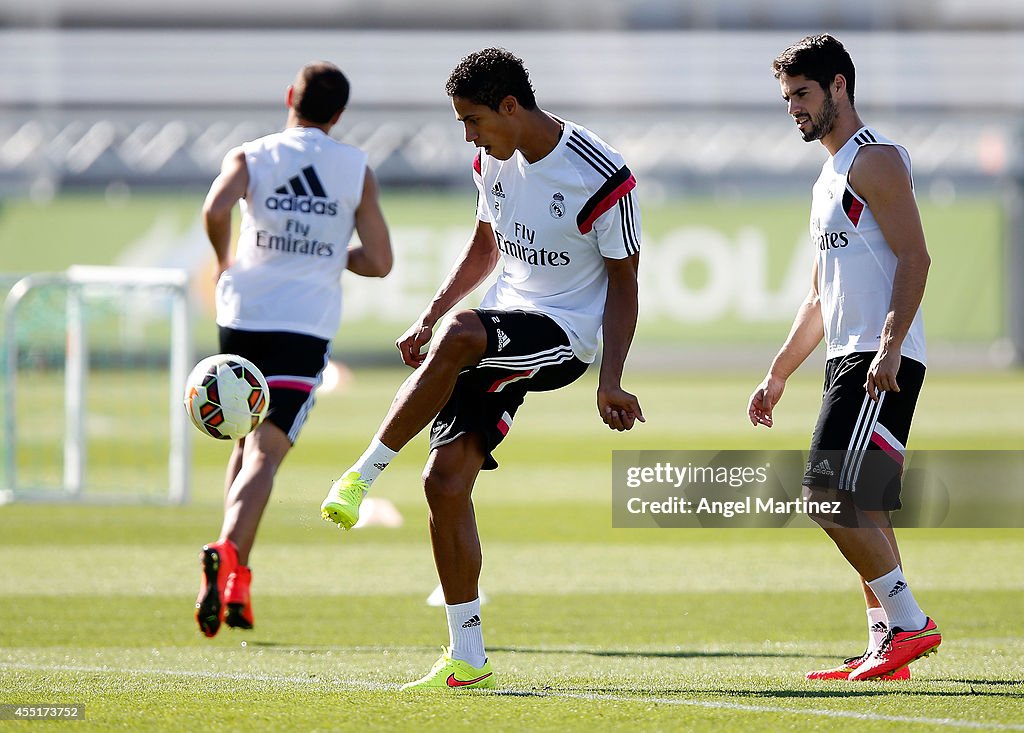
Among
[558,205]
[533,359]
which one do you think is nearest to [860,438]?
[533,359]

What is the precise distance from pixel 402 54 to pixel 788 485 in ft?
101

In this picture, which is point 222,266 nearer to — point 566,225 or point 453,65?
point 566,225

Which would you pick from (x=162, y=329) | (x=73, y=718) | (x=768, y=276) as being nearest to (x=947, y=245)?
(x=768, y=276)

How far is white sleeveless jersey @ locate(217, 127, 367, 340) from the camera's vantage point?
606cm

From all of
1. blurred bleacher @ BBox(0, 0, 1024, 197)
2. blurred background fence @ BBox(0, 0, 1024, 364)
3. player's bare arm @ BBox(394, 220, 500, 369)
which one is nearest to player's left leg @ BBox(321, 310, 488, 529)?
player's bare arm @ BBox(394, 220, 500, 369)

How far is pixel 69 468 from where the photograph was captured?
1070cm

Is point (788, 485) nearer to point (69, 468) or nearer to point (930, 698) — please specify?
point (930, 698)

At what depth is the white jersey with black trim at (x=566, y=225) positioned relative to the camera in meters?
4.91

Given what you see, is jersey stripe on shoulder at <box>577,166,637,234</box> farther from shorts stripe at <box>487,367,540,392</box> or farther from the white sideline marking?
the white sideline marking

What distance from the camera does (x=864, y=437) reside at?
493 cm

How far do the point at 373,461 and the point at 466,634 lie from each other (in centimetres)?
72

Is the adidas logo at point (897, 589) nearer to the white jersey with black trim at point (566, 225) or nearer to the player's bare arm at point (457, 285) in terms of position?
the white jersey with black trim at point (566, 225)

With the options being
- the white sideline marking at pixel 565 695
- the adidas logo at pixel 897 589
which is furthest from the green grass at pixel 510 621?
the adidas logo at pixel 897 589

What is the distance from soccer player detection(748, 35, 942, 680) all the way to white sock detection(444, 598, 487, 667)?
48.1 inches
